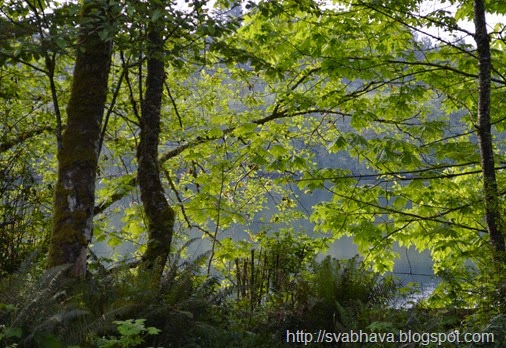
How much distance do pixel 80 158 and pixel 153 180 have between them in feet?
6.40

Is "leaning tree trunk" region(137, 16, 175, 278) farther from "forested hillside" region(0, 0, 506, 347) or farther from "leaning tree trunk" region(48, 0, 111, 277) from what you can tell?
"leaning tree trunk" region(48, 0, 111, 277)

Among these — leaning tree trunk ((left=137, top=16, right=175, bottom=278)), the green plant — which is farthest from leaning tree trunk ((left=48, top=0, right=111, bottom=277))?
the green plant

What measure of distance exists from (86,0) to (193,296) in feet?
9.94

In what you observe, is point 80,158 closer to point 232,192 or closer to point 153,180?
point 153,180

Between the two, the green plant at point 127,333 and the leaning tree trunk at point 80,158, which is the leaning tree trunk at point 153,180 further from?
the green plant at point 127,333

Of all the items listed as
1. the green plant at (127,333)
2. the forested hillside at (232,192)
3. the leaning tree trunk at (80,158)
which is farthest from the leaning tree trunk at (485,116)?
the leaning tree trunk at (80,158)

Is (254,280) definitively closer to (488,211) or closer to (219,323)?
(219,323)

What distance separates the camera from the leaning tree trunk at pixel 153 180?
6.34 m

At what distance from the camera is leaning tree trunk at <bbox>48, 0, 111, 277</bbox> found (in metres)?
4.55

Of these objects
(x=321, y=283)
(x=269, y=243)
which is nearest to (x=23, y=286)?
(x=321, y=283)

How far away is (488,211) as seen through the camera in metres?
5.17

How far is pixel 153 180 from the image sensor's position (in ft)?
21.6

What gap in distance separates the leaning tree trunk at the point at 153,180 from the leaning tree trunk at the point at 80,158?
1.29 meters

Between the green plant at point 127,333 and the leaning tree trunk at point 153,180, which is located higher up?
the leaning tree trunk at point 153,180
